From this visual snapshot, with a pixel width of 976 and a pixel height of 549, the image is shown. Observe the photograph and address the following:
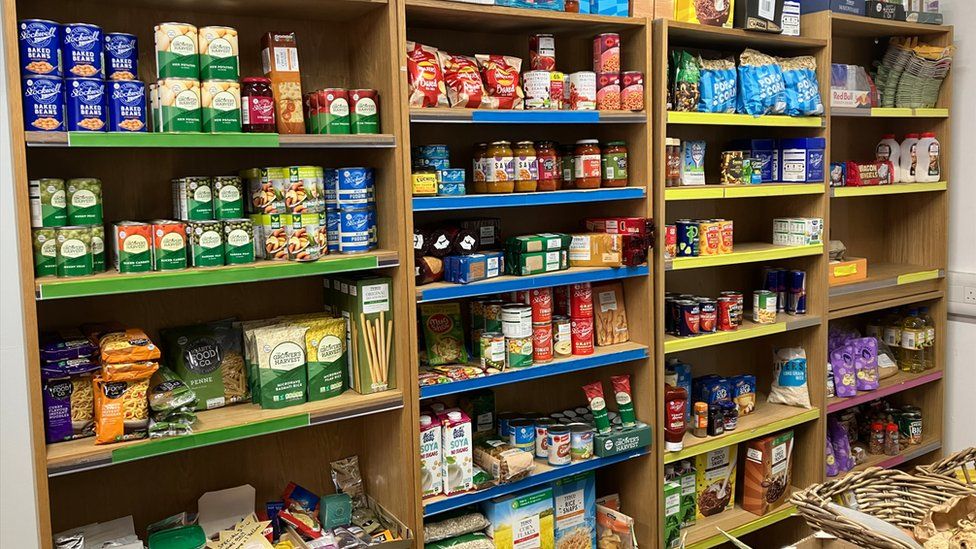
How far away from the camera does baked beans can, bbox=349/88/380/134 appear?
9.11 feet

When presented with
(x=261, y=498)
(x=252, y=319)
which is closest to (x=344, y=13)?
(x=252, y=319)

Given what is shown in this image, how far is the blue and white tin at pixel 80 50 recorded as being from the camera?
2.30 meters

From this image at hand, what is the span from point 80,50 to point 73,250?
55 cm

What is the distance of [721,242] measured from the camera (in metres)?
3.68

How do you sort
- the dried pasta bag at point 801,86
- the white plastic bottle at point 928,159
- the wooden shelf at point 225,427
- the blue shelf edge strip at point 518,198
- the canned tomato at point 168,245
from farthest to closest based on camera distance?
the white plastic bottle at point 928,159 → the dried pasta bag at point 801,86 → the blue shelf edge strip at point 518,198 → the canned tomato at point 168,245 → the wooden shelf at point 225,427

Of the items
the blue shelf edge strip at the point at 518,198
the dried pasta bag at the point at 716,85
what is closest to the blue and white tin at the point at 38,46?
the blue shelf edge strip at the point at 518,198

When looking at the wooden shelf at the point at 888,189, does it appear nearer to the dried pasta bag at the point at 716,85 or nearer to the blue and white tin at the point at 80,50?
the dried pasta bag at the point at 716,85

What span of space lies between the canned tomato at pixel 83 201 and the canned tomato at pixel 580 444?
6.25ft

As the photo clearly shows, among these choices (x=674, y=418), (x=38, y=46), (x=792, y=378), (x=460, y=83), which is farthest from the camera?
(x=792, y=378)

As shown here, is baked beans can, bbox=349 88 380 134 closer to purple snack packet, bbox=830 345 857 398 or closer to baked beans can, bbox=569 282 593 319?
baked beans can, bbox=569 282 593 319

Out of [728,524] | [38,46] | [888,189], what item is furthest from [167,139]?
[888,189]

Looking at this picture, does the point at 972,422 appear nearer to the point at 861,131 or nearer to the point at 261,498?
the point at 861,131

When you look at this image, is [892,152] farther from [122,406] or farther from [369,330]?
[122,406]

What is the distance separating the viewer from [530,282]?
10.3 feet
